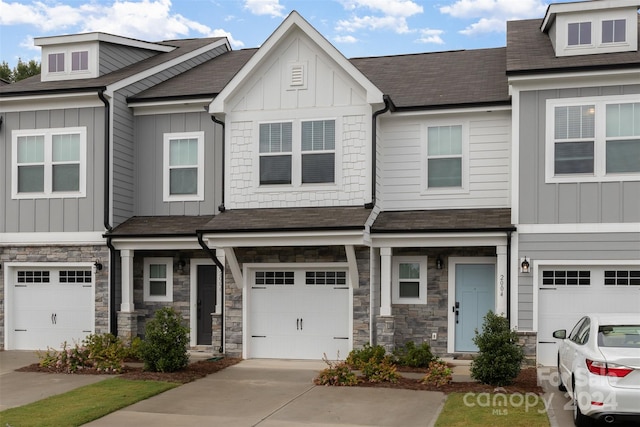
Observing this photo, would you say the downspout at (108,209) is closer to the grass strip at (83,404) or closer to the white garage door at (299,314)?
the white garage door at (299,314)

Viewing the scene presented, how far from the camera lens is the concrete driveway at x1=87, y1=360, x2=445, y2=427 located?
34.8 ft

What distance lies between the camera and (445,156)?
53.6ft

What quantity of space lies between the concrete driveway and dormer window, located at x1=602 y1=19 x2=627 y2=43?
28.0 feet

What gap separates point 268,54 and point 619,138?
7.55 m

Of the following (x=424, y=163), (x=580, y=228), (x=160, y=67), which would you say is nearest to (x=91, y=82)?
(x=160, y=67)

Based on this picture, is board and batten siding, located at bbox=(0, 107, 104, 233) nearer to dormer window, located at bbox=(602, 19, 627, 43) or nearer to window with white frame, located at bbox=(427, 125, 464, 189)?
window with white frame, located at bbox=(427, 125, 464, 189)

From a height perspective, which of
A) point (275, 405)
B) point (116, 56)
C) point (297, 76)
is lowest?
point (275, 405)

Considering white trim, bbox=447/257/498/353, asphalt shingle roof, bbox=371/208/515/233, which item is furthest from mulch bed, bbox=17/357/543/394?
asphalt shingle roof, bbox=371/208/515/233

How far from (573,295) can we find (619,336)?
5.22 m

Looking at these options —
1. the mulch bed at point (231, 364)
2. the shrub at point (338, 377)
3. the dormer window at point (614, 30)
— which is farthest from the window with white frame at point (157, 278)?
the dormer window at point (614, 30)

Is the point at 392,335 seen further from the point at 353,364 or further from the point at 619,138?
the point at 619,138

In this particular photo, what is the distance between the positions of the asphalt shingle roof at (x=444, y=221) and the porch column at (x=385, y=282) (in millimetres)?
601

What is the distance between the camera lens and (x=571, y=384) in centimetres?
1030

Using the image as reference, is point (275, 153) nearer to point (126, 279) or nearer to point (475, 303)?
point (126, 279)
